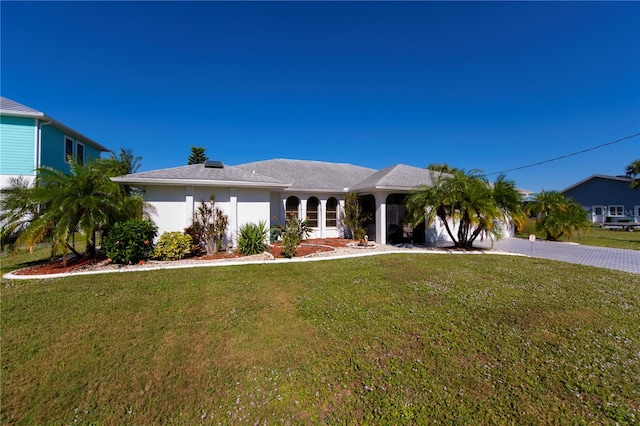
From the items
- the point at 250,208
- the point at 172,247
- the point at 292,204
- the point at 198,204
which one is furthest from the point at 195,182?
the point at 292,204

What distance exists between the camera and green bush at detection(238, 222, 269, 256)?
425 inches

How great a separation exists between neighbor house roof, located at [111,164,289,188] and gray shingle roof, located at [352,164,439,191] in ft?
17.5

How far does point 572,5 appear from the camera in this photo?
413 inches

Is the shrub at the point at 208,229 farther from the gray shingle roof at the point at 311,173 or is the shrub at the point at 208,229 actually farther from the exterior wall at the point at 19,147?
the exterior wall at the point at 19,147

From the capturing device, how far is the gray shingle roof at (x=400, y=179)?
13.7 metres

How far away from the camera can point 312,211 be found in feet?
53.2

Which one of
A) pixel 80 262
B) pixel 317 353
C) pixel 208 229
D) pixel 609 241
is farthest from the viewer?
pixel 609 241

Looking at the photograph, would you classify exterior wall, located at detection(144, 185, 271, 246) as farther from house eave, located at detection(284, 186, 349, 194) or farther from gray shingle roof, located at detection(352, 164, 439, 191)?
gray shingle roof, located at detection(352, 164, 439, 191)

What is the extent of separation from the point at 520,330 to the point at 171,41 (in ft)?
56.5

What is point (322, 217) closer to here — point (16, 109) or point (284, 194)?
point (284, 194)

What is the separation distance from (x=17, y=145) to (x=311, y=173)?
18.5 metres

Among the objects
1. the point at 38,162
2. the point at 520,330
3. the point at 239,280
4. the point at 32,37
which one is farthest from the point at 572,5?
the point at 38,162

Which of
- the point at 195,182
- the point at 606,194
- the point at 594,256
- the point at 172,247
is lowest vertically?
the point at 594,256

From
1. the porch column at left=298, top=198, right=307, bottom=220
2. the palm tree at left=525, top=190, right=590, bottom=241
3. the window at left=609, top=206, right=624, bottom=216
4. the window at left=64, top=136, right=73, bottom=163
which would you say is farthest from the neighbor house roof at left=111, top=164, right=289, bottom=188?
the window at left=609, top=206, right=624, bottom=216
